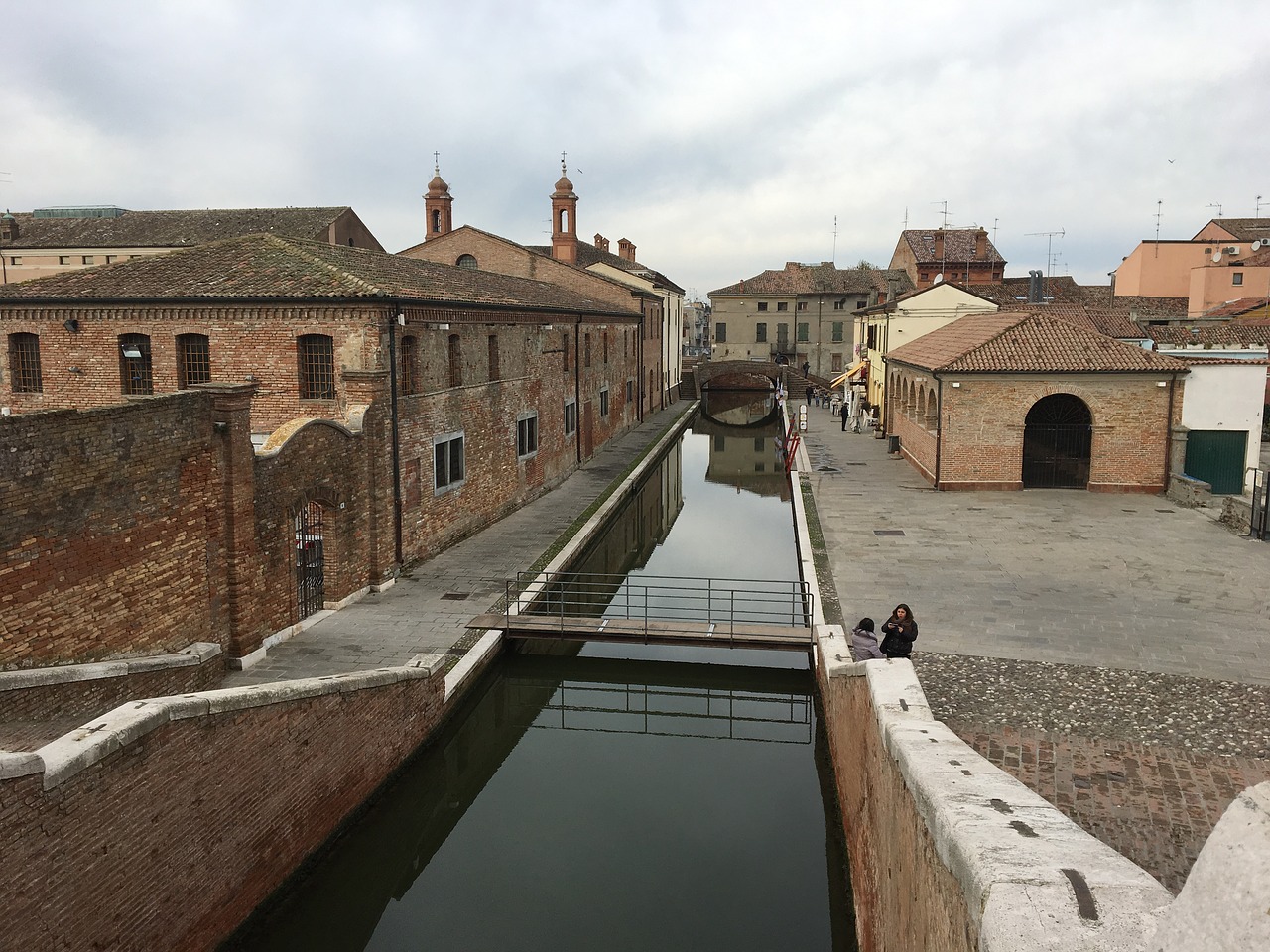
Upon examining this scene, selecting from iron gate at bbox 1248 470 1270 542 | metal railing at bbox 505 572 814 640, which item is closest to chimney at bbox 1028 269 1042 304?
iron gate at bbox 1248 470 1270 542

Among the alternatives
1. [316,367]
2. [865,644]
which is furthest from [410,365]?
[865,644]

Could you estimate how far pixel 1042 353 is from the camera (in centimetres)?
2333

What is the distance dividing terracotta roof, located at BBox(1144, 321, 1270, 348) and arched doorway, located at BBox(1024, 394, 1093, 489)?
7436 mm

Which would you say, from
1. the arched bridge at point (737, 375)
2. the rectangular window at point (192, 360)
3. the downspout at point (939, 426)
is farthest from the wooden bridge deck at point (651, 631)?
the arched bridge at point (737, 375)

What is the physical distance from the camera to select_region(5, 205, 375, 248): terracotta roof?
140ft

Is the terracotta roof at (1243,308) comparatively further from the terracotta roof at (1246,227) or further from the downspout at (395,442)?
the downspout at (395,442)

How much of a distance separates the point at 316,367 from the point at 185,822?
9.30 m

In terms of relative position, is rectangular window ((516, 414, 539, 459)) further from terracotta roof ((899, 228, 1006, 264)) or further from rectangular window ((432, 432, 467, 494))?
terracotta roof ((899, 228, 1006, 264))

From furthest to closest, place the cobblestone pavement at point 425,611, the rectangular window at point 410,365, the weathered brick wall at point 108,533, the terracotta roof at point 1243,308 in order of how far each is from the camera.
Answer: the terracotta roof at point 1243,308 → the rectangular window at point 410,365 → the cobblestone pavement at point 425,611 → the weathered brick wall at point 108,533

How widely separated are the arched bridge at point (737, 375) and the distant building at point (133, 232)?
86.4ft

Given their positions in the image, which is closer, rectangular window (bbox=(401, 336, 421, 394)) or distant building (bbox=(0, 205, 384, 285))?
rectangular window (bbox=(401, 336, 421, 394))

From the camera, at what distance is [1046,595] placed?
14.5m

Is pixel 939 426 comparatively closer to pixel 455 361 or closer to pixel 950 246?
pixel 455 361

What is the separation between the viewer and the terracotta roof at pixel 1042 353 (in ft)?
74.1
